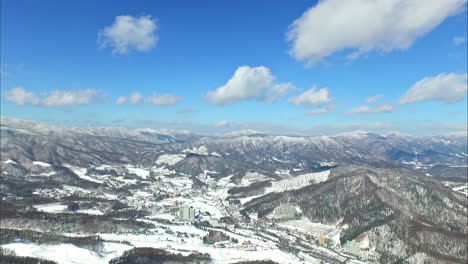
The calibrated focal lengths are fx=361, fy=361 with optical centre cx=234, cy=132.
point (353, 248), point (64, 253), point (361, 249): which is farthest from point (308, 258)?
point (64, 253)

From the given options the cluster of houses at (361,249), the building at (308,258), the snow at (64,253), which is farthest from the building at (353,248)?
the snow at (64,253)

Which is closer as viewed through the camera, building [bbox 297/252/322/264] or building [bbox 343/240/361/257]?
building [bbox 297/252/322/264]

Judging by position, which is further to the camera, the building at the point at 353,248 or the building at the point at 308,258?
the building at the point at 353,248

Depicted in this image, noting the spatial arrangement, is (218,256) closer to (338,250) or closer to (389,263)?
(338,250)

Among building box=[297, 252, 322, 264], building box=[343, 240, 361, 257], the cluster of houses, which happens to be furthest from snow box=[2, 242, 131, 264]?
the cluster of houses

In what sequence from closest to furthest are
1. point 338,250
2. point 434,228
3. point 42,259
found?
point 42,259, point 338,250, point 434,228

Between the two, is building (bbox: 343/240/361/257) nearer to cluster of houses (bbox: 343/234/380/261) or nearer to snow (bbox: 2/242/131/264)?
cluster of houses (bbox: 343/234/380/261)

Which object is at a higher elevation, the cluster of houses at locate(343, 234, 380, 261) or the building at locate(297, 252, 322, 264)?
the building at locate(297, 252, 322, 264)

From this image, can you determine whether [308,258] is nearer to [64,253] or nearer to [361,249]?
[361,249]

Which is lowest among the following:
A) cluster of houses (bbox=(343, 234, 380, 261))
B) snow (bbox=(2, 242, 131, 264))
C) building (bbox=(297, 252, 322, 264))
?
cluster of houses (bbox=(343, 234, 380, 261))

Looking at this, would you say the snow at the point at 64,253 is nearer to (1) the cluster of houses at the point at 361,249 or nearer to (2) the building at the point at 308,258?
(2) the building at the point at 308,258

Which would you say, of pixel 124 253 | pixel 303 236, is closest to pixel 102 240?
pixel 124 253
